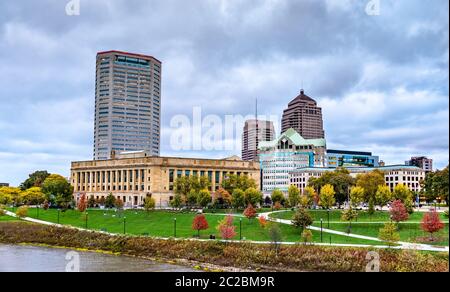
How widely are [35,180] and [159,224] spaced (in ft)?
329

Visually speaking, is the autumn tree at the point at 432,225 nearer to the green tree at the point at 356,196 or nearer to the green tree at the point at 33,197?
the green tree at the point at 356,196

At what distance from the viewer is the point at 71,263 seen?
64.4 meters

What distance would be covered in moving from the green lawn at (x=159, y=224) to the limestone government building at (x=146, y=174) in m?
25.7

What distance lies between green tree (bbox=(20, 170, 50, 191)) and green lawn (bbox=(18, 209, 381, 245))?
5463 cm

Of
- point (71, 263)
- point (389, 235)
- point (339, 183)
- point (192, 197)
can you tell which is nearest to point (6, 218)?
point (192, 197)

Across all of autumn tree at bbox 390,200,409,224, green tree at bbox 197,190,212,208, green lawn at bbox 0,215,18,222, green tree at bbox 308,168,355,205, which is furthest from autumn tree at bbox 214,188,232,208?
autumn tree at bbox 390,200,409,224

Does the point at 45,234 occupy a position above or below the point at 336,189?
below

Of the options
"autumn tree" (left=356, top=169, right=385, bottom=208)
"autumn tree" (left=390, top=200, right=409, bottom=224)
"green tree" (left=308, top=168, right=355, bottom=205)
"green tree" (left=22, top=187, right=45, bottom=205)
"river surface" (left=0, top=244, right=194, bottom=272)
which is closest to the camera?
"river surface" (left=0, top=244, right=194, bottom=272)

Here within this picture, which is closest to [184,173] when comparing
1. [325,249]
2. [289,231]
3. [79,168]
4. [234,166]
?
[234,166]

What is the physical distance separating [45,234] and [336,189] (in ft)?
212

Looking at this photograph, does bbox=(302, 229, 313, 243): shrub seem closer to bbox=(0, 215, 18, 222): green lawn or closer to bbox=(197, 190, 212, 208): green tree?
bbox=(197, 190, 212, 208): green tree

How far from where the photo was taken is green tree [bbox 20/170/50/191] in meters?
178

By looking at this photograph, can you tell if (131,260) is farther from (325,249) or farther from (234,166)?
(234,166)

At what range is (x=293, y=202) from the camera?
110m
